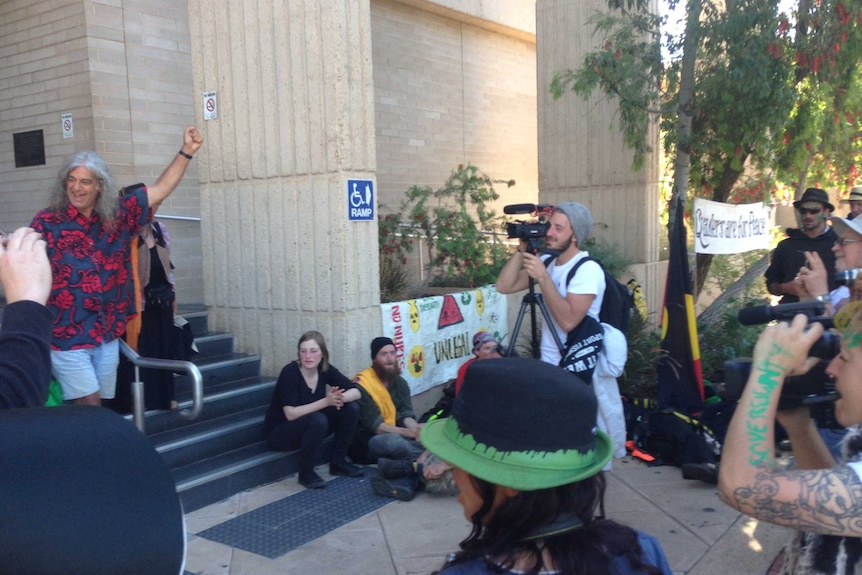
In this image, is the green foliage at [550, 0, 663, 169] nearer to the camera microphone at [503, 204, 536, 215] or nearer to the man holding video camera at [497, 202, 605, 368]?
the camera microphone at [503, 204, 536, 215]

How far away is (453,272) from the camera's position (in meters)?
8.40

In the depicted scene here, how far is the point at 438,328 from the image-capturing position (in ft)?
22.8

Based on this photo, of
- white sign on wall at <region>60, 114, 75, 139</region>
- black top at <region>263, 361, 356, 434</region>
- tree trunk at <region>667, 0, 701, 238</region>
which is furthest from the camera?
white sign on wall at <region>60, 114, 75, 139</region>

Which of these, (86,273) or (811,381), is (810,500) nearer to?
(811,381)

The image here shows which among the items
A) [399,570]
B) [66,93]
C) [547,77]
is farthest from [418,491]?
[547,77]

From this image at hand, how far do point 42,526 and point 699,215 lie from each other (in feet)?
22.6

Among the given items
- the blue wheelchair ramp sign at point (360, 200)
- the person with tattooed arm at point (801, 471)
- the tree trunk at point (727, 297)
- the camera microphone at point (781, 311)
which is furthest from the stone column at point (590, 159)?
the person with tattooed arm at point (801, 471)

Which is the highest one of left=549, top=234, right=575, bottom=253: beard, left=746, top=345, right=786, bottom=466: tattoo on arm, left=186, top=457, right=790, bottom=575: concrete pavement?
left=549, top=234, right=575, bottom=253: beard

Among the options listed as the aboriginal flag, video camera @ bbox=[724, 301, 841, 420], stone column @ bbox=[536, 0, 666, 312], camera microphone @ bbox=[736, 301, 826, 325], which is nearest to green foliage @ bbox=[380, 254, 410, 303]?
stone column @ bbox=[536, 0, 666, 312]

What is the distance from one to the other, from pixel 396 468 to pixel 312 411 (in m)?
0.70

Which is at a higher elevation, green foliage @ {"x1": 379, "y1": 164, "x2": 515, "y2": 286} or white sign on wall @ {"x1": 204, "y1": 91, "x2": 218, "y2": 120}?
white sign on wall @ {"x1": 204, "y1": 91, "x2": 218, "y2": 120}

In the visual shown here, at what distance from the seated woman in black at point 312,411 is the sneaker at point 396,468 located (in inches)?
15.6

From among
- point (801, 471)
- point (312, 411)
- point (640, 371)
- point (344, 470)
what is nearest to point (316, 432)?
point (312, 411)

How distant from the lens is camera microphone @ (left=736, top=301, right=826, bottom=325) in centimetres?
205
